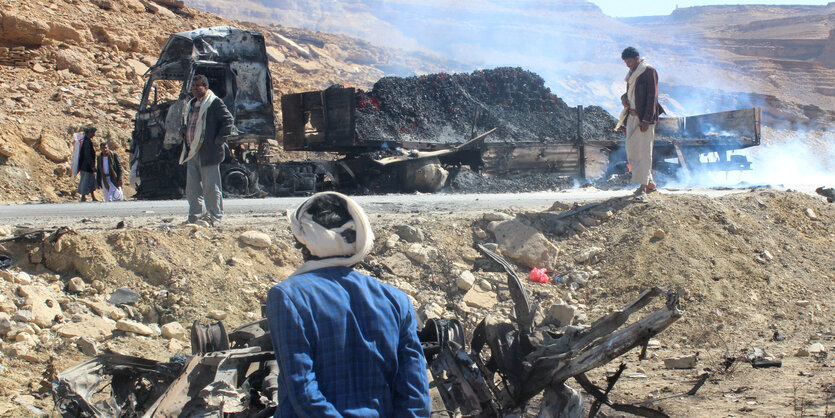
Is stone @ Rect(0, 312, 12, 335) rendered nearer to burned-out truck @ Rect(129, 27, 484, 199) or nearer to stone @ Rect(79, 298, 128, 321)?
stone @ Rect(79, 298, 128, 321)

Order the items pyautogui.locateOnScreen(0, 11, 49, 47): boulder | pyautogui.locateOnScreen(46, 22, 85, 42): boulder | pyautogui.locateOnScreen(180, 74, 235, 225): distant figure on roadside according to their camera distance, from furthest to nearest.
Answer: pyautogui.locateOnScreen(46, 22, 85, 42): boulder → pyautogui.locateOnScreen(0, 11, 49, 47): boulder → pyautogui.locateOnScreen(180, 74, 235, 225): distant figure on roadside

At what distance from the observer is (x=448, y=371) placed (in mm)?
3221

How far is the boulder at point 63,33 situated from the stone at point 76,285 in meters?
20.1

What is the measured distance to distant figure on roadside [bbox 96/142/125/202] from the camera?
13.1 m

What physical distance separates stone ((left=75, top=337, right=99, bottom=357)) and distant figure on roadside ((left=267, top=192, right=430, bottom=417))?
120 inches

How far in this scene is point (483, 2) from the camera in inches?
3607

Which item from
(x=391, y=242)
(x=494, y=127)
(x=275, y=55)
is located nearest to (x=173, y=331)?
(x=391, y=242)

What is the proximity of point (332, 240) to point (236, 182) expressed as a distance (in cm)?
1075

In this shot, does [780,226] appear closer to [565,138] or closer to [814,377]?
[814,377]

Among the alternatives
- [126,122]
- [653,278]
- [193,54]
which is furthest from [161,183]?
[653,278]

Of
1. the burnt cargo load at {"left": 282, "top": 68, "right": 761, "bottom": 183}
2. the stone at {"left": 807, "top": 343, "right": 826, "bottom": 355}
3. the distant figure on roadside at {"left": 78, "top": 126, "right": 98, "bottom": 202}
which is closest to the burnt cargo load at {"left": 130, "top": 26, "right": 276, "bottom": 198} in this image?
the distant figure on roadside at {"left": 78, "top": 126, "right": 98, "bottom": 202}

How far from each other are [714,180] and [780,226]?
9.85m

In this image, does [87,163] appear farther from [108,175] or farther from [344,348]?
[344,348]

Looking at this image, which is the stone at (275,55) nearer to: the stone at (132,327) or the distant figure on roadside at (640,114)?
the distant figure on roadside at (640,114)
